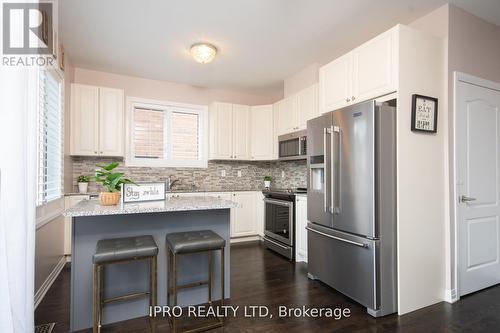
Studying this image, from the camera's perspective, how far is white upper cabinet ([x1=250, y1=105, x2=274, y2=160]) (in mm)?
4523

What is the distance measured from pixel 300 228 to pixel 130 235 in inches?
84.2

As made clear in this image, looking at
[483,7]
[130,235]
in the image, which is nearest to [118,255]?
[130,235]

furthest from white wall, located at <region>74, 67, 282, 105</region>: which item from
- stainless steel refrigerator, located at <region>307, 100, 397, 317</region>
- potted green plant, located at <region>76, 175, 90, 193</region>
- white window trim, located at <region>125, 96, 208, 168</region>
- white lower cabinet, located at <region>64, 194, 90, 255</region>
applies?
stainless steel refrigerator, located at <region>307, 100, 397, 317</region>

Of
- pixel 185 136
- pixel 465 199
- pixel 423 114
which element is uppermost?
pixel 185 136

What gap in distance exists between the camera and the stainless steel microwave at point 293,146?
12.0 feet

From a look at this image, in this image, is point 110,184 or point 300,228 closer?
point 110,184

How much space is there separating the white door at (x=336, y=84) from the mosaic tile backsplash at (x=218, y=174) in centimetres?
151

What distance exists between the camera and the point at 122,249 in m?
1.73

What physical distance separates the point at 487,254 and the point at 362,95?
2.12 meters

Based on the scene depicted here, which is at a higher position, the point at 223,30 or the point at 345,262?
the point at 223,30

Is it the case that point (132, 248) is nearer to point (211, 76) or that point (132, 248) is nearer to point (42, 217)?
point (42, 217)

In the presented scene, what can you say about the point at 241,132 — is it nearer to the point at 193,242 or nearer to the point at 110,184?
the point at 110,184

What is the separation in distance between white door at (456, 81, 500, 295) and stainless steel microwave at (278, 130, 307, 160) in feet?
5.73

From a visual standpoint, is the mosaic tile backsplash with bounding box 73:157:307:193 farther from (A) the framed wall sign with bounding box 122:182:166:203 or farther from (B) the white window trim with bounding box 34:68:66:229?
(A) the framed wall sign with bounding box 122:182:166:203
